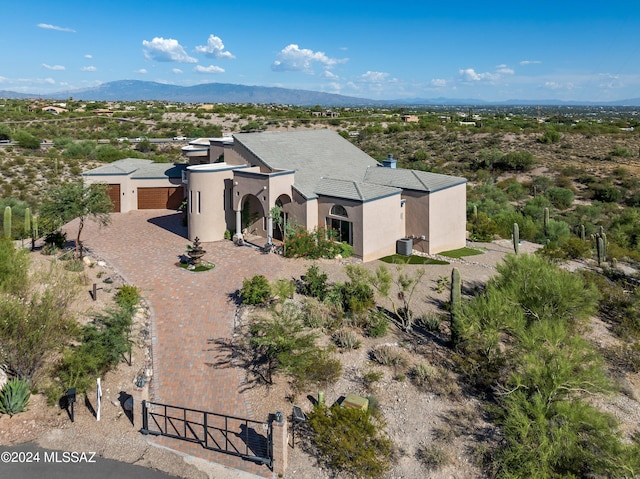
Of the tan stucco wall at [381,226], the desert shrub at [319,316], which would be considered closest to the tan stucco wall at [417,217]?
the tan stucco wall at [381,226]

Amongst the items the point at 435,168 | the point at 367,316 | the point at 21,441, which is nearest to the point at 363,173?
the point at 367,316

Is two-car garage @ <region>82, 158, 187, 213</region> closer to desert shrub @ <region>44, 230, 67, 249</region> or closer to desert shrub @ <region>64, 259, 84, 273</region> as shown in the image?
desert shrub @ <region>44, 230, 67, 249</region>

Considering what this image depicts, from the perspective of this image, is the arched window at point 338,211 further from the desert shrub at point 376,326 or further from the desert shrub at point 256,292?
the desert shrub at point 376,326

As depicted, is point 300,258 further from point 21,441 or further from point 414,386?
point 21,441

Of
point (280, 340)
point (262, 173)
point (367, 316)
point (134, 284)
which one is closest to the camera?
point (280, 340)

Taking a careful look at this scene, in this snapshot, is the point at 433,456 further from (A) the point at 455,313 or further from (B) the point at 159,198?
(B) the point at 159,198

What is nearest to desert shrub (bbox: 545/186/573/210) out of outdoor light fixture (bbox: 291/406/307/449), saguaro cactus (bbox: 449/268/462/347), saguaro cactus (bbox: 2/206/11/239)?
saguaro cactus (bbox: 449/268/462/347)
